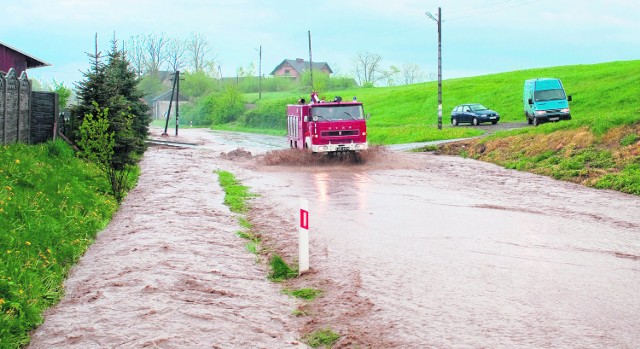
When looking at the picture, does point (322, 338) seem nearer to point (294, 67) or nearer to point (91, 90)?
point (91, 90)

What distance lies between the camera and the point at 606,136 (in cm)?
2525

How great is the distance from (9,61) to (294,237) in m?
29.9

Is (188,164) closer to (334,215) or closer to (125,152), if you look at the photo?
(125,152)

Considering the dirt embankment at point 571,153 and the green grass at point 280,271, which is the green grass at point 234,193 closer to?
the green grass at point 280,271

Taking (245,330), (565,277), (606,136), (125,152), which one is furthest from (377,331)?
(606,136)

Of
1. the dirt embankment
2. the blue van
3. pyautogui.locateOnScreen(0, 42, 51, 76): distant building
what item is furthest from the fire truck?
the blue van

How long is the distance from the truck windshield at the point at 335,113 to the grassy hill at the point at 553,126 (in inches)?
232

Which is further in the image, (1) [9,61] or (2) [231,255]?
(1) [9,61]

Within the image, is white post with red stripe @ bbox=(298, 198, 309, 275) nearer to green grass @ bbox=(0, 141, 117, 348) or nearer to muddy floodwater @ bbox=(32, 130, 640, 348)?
muddy floodwater @ bbox=(32, 130, 640, 348)

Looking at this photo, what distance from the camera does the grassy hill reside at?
911 inches

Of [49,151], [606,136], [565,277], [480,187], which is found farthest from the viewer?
[606,136]

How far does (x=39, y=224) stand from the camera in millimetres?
11383

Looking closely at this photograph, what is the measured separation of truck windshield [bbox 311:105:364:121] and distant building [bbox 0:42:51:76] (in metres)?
16.0

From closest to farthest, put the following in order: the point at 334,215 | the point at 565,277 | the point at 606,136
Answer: the point at 565,277, the point at 334,215, the point at 606,136
